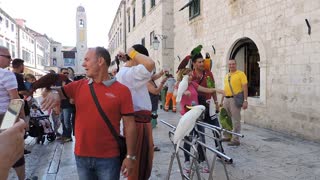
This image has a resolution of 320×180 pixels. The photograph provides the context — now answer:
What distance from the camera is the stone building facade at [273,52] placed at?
705 cm

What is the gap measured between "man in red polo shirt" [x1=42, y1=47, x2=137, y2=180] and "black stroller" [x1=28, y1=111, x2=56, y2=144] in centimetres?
461

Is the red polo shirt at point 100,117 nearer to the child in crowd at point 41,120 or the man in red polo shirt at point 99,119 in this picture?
the man in red polo shirt at point 99,119

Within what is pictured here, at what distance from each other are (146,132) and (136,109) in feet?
0.81

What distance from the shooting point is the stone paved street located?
4723 millimetres

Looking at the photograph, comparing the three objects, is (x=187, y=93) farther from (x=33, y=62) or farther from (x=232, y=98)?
(x=33, y=62)

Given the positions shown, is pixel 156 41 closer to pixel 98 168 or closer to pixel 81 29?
pixel 98 168

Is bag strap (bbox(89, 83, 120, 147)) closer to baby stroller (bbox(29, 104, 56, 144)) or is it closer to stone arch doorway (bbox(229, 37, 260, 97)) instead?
baby stroller (bbox(29, 104, 56, 144))

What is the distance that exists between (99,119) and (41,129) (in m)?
4.91

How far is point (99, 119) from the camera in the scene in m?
2.44

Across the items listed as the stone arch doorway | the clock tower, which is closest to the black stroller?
the stone arch doorway

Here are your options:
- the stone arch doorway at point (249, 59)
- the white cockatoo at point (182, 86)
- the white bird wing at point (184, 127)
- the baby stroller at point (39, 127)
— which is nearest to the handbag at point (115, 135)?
the white bird wing at point (184, 127)

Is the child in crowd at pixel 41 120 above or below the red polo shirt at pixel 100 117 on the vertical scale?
below

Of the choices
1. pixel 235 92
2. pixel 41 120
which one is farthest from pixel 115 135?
pixel 41 120

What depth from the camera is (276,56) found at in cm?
822
